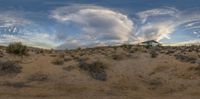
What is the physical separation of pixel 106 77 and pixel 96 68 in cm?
182

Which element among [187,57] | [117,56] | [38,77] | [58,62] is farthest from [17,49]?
[187,57]

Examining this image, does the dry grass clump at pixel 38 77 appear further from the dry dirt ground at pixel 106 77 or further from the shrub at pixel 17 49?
the shrub at pixel 17 49

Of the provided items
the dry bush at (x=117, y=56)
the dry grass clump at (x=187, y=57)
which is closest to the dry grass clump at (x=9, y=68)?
the dry bush at (x=117, y=56)

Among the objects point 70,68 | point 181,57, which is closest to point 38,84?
point 70,68

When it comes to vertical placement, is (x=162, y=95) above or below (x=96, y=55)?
below

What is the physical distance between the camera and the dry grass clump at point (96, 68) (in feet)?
117

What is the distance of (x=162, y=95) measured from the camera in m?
31.6

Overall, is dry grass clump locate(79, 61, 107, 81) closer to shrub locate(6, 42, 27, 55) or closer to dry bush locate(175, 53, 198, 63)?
shrub locate(6, 42, 27, 55)

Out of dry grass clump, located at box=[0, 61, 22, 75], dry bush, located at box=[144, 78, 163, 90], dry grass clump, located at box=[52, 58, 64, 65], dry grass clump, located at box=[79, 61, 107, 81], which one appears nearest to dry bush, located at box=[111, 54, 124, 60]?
dry grass clump, located at box=[79, 61, 107, 81]

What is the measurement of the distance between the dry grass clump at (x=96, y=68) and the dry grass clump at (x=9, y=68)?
16.7 feet

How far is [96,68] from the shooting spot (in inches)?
1459

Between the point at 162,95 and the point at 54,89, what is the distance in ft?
24.3

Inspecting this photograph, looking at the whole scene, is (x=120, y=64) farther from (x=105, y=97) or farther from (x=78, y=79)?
(x=105, y=97)

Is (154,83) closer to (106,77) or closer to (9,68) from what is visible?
(106,77)
